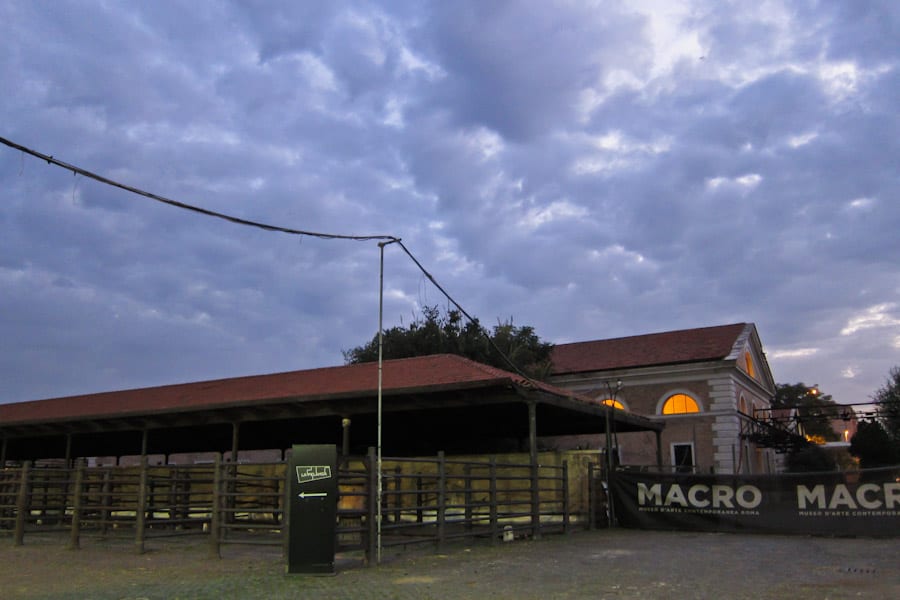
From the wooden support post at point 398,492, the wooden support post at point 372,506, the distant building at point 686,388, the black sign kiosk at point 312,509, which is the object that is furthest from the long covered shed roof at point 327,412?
the distant building at point 686,388

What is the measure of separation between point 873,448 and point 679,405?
8.71 meters

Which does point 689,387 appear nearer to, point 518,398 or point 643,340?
point 643,340

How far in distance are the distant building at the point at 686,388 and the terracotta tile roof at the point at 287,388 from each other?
13.4 meters

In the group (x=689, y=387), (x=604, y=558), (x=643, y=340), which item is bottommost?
(x=604, y=558)

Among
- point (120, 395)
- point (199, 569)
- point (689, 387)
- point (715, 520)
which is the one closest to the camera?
point (199, 569)

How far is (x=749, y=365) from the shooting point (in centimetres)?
3622

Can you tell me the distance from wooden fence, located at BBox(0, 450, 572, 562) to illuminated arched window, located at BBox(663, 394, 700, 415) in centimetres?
1603

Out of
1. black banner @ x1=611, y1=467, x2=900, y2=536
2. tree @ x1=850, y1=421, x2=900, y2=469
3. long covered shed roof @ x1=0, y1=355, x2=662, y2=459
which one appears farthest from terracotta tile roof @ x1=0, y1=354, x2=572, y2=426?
tree @ x1=850, y1=421, x2=900, y2=469

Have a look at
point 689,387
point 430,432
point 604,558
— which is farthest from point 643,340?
point 604,558

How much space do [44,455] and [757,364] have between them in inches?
1330

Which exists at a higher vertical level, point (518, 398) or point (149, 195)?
point (149, 195)

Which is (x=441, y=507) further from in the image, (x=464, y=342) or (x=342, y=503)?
(x=464, y=342)

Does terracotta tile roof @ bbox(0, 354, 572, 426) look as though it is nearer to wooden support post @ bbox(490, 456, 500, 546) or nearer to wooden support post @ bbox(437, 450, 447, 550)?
wooden support post @ bbox(490, 456, 500, 546)

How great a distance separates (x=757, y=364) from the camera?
1499 inches
